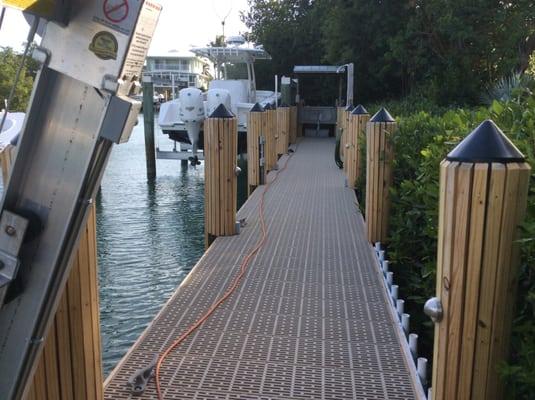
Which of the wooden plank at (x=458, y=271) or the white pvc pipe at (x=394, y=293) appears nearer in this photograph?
the wooden plank at (x=458, y=271)

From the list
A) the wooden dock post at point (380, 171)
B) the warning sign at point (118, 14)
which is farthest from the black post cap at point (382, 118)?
the warning sign at point (118, 14)

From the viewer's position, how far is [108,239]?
10.6 m

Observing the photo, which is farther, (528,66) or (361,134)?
(528,66)

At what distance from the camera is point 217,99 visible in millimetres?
15391

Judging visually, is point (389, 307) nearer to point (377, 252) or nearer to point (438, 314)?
point (377, 252)

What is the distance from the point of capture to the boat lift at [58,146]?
1692 mm

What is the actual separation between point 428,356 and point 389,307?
554 mm

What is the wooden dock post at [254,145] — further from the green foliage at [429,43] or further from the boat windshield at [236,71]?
the boat windshield at [236,71]

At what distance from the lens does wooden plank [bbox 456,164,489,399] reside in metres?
2.29

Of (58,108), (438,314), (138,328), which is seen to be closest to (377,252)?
(138,328)

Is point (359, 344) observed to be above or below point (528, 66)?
below

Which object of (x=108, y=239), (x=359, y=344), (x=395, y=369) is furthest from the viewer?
(x=108, y=239)

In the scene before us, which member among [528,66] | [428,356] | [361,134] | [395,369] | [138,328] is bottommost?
[138,328]

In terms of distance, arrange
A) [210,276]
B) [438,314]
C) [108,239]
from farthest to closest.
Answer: [108,239], [210,276], [438,314]
